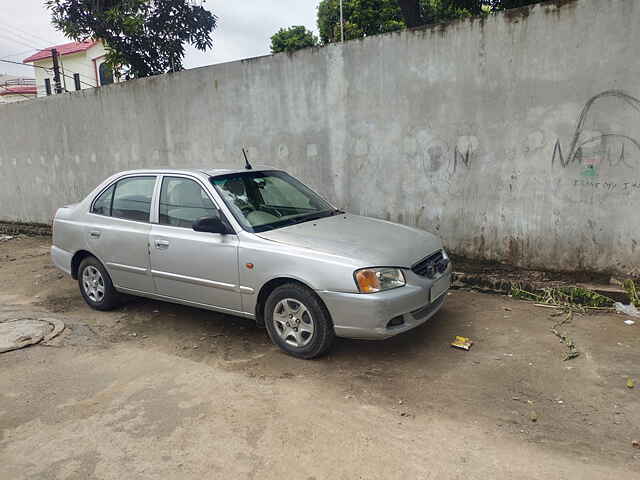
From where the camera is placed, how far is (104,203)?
5.20m

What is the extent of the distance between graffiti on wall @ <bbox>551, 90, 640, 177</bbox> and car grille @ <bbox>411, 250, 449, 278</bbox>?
2.10 metres

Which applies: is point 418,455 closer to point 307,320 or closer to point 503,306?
point 307,320

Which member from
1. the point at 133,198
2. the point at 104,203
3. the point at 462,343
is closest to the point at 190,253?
the point at 133,198

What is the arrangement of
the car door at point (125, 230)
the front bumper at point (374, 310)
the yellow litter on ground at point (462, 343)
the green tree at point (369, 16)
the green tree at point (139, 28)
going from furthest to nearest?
the green tree at point (369, 16) < the green tree at point (139, 28) < the car door at point (125, 230) < the yellow litter on ground at point (462, 343) < the front bumper at point (374, 310)

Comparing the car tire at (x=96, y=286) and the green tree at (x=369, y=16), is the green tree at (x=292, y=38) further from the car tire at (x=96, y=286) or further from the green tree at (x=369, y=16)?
the car tire at (x=96, y=286)

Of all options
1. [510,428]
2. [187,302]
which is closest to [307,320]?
[187,302]

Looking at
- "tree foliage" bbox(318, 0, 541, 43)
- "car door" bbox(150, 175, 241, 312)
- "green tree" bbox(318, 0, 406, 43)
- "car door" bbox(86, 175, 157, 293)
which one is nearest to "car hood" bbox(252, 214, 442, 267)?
"car door" bbox(150, 175, 241, 312)

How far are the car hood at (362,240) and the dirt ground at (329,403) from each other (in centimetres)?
86

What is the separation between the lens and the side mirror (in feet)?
13.5

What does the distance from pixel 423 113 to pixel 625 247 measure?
2.73 m

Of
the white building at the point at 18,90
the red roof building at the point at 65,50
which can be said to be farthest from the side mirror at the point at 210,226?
the white building at the point at 18,90

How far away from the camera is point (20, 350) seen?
4.45 metres

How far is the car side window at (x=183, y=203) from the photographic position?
4.43 m

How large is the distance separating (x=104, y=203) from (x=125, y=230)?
600 millimetres
